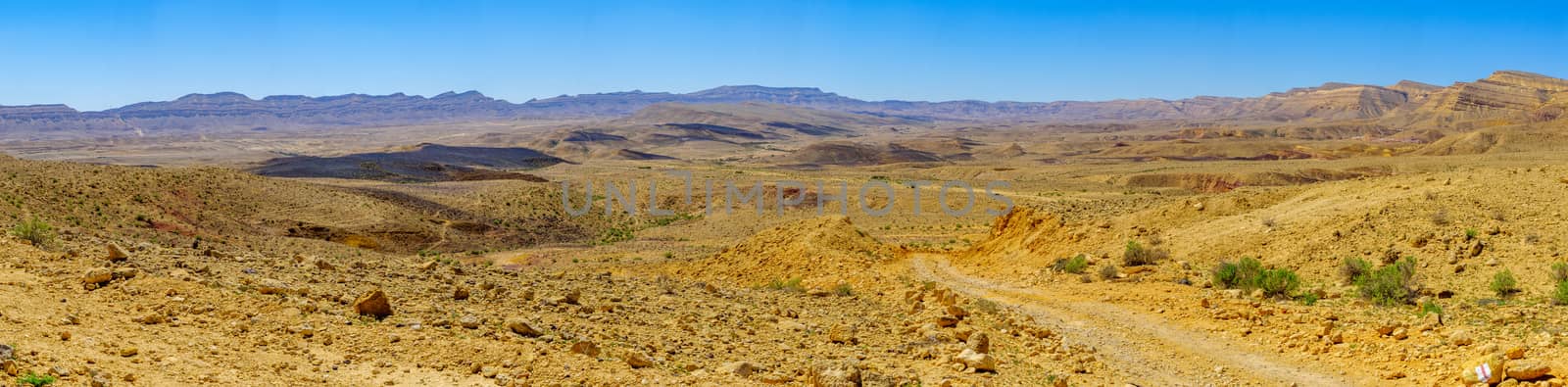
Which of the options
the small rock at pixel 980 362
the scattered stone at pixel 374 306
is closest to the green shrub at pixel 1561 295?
the small rock at pixel 980 362

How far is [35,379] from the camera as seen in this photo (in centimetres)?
589

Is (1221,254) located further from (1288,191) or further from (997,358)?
(997,358)

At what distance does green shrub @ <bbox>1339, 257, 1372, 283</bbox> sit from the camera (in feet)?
43.3

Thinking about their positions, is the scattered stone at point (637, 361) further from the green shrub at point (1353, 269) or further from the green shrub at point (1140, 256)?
the green shrub at point (1140, 256)

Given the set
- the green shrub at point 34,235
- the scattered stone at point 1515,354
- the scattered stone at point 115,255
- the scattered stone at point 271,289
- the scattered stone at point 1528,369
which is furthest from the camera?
the green shrub at point 34,235

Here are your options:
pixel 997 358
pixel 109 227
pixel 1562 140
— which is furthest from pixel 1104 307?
pixel 1562 140

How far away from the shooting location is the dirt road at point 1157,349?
31.4 ft

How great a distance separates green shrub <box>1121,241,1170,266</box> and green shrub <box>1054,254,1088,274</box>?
0.69m

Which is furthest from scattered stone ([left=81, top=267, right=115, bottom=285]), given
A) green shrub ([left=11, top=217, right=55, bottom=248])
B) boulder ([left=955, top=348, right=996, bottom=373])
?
boulder ([left=955, top=348, right=996, bottom=373])

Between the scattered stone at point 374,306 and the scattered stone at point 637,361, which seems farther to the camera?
the scattered stone at point 374,306

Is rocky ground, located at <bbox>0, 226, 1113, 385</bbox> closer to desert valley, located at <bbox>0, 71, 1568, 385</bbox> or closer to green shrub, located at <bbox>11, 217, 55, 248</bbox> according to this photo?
desert valley, located at <bbox>0, 71, 1568, 385</bbox>

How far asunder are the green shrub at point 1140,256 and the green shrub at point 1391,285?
4155 millimetres

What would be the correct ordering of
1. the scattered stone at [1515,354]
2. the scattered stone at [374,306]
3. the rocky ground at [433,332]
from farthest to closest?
the scattered stone at [374,306], the scattered stone at [1515,354], the rocky ground at [433,332]

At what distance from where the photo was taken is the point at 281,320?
28.0 feet
